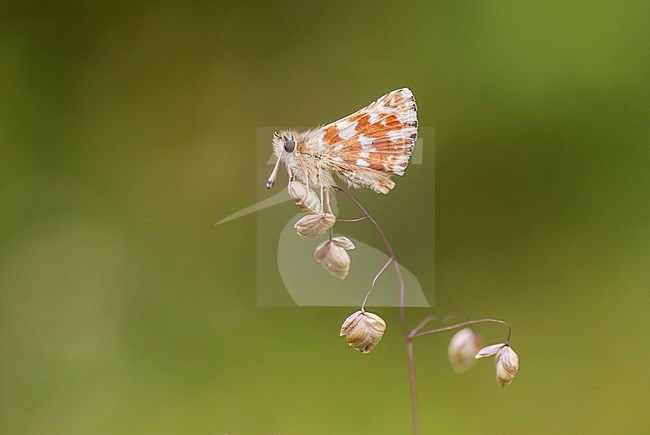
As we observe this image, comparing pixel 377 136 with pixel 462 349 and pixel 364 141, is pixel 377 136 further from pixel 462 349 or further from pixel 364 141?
pixel 462 349

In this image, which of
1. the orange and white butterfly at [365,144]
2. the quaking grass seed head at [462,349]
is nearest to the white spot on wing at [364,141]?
the orange and white butterfly at [365,144]

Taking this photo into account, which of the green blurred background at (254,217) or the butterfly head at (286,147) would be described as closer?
the butterfly head at (286,147)

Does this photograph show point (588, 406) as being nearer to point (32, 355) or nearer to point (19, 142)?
point (32, 355)

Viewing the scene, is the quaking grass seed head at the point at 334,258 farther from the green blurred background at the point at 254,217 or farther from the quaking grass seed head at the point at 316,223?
the green blurred background at the point at 254,217

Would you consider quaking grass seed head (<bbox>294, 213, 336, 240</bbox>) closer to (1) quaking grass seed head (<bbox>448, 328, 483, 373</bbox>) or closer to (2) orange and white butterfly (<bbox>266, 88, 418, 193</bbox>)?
(2) orange and white butterfly (<bbox>266, 88, 418, 193</bbox>)

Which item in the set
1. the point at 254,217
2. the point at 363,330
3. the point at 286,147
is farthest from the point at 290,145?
the point at 254,217

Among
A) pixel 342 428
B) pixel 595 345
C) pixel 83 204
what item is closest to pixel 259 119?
pixel 83 204
